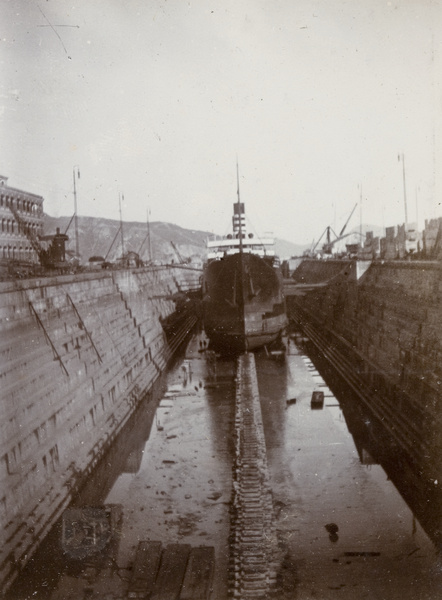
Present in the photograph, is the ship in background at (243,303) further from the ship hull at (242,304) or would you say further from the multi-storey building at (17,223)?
the multi-storey building at (17,223)

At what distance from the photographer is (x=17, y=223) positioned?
3238cm

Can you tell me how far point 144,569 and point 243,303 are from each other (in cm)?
2177

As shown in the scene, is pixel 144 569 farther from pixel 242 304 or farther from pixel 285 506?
pixel 242 304

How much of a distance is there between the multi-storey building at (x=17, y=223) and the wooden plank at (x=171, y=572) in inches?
883

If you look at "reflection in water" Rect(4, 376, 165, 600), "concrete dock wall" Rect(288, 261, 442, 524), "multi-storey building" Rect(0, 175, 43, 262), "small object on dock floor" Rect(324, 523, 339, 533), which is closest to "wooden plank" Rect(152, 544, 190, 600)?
"reflection in water" Rect(4, 376, 165, 600)

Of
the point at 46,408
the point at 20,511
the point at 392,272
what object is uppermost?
the point at 392,272

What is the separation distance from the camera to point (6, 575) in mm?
10281

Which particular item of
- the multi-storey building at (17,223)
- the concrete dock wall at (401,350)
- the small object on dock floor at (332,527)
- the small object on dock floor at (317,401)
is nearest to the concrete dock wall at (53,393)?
the small object on dock floor at (332,527)

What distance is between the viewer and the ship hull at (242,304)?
31.8 metres

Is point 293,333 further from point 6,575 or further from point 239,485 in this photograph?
point 6,575

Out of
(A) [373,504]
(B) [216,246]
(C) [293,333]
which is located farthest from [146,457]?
(B) [216,246]

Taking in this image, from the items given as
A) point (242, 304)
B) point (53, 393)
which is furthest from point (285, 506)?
point (242, 304)

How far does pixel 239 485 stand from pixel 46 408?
5336mm

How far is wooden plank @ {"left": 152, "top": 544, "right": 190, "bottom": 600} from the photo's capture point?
9.52m
